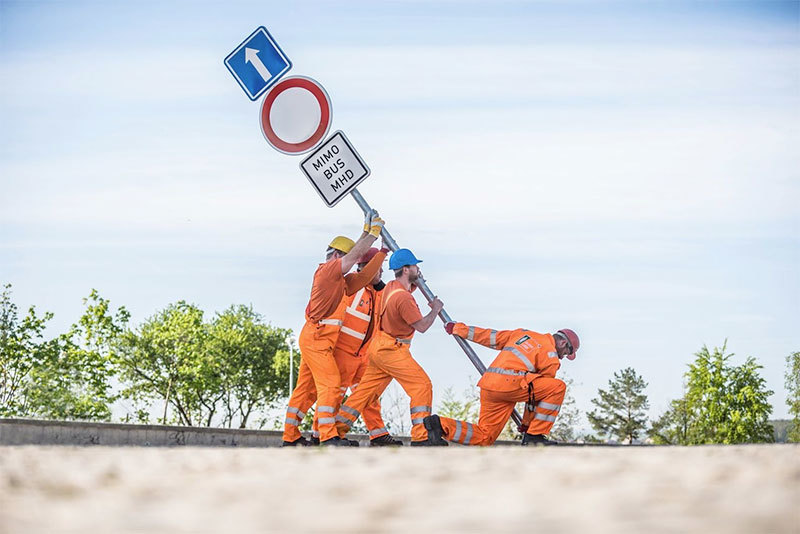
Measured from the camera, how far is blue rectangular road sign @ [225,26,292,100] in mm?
10719

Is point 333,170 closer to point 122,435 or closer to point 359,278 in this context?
point 359,278

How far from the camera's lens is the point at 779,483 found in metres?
3.86

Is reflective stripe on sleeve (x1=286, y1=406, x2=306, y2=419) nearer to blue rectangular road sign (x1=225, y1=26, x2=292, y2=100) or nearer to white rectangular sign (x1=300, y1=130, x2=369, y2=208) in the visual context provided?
white rectangular sign (x1=300, y1=130, x2=369, y2=208)


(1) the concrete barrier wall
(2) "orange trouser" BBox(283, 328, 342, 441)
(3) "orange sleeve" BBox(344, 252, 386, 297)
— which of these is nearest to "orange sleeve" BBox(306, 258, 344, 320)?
(2) "orange trouser" BBox(283, 328, 342, 441)

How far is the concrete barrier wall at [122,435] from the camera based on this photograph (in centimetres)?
1030

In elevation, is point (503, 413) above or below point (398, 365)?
below

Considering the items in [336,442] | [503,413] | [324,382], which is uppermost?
[324,382]

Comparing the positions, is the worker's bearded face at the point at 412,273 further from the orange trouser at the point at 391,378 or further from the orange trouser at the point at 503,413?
the orange trouser at the point at 503,413

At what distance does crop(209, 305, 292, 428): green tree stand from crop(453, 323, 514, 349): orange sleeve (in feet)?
159

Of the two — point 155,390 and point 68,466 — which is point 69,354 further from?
point 68,466

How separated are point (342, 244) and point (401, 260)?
1.94 feet

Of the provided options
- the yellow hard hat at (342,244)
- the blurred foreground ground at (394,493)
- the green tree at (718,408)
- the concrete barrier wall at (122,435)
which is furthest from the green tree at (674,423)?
the blurred foreground ground at (394,493)

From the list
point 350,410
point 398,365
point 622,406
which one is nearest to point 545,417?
point 398,365

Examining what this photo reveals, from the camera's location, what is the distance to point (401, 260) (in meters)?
10.6
